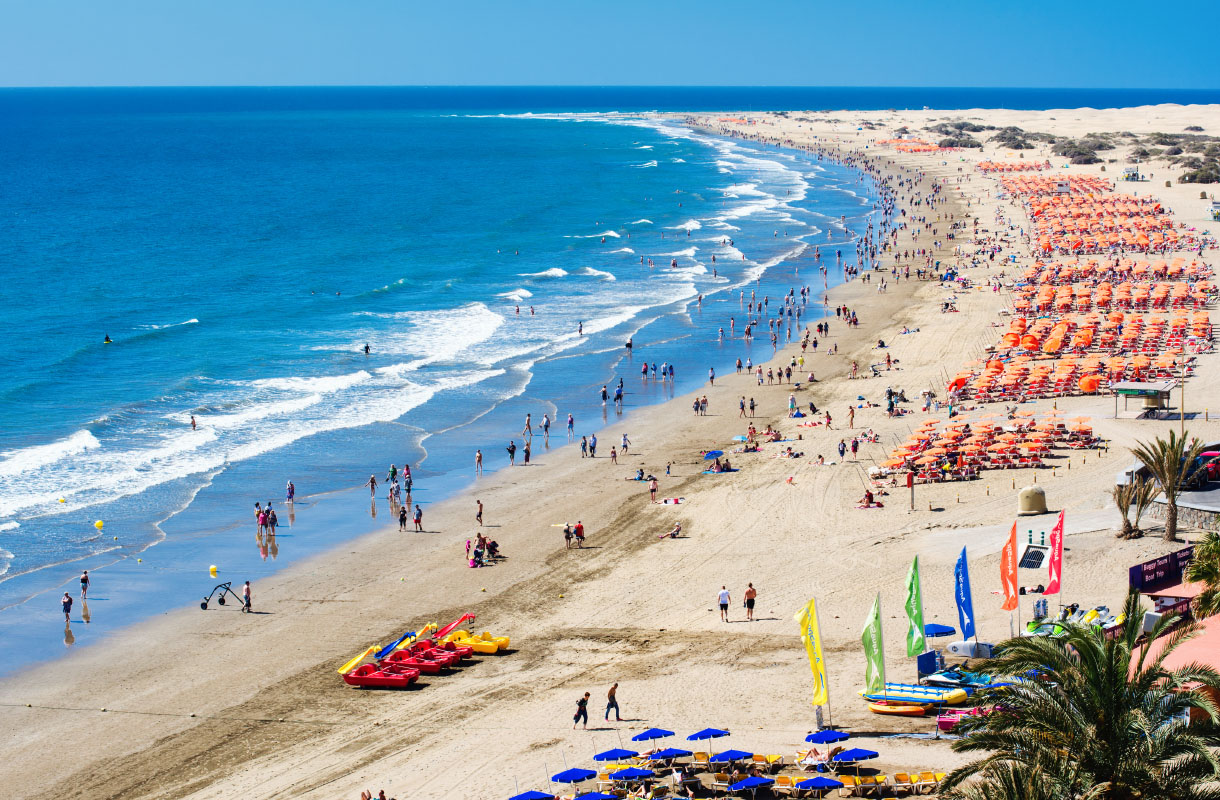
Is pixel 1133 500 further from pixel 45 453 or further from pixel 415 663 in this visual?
A: pixel 45 453

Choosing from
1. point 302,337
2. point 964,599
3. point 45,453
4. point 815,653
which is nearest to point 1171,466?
point 964,599

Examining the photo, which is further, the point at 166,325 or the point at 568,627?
the point at 166,325

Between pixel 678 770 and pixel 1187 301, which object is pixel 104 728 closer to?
pixel 678 770

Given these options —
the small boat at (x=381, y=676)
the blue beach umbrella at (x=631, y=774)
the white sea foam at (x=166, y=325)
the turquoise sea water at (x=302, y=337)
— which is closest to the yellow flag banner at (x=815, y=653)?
the blue beach umbrella at (x=631, y=774)

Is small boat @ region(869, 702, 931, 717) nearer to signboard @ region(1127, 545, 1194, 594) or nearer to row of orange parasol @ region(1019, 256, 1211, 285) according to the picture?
signboard @ region(1127, 545, 1194, 594)

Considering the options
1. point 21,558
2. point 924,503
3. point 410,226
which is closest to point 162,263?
point 410,226
